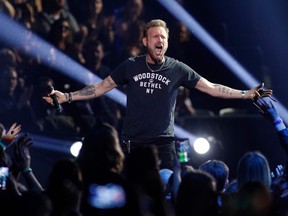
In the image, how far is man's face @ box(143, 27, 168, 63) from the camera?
8.14 meters

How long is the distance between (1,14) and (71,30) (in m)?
1.37

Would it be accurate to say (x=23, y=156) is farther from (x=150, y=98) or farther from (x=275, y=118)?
(x=275, y=118)

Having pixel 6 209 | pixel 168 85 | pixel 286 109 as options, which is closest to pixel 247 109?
pixel 286 109

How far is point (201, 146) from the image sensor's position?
415 inches

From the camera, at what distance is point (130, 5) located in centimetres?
1345

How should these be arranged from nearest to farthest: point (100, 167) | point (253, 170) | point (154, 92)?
point (100, 167), point (253, 170), point (154, 92)

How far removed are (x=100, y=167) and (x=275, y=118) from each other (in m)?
2.03

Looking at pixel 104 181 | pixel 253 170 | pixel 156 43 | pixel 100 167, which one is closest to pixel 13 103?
pixel 156 43

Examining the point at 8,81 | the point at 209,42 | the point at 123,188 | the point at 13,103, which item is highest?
the point at 209,42

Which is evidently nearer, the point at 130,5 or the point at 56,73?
the point at 56,73

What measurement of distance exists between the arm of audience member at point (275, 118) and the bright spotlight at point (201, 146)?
125 inches

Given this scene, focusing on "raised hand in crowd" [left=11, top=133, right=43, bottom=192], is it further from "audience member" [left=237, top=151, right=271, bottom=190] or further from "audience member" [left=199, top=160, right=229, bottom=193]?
"audience member" [left=237, top=151, right=271, bottom=190]

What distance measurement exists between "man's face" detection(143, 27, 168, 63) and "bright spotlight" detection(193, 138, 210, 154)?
2616 millimetres

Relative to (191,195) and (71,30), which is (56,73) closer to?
(71,30)
